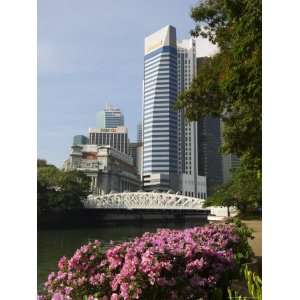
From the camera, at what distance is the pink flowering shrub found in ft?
4.60

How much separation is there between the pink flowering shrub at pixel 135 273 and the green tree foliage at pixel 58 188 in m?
13.3

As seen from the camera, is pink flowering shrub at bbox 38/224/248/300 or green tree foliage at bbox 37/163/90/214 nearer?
pink flowering shrub at bbox 38/224/248/300

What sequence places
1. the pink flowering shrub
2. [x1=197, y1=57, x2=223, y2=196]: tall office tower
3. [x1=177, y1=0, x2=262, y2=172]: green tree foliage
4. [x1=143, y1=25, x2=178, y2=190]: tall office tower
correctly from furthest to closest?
1. [x1=197, y1=57, x2=223, y2=196]: tall office tower
2. [x1=143, y1=25, x2=178, y2=190]: tall office tower
3. [x1=177, y1=0, x2=262, y2=172]: green tree foliage
4. the pink flowering shrub

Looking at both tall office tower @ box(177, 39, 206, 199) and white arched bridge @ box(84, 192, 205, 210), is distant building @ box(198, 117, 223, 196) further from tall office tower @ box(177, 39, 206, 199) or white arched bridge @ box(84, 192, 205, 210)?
white arched bridge @ box(84, 192, 205, 210)

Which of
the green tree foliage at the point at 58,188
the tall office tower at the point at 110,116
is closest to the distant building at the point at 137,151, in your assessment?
the tall office tower at the point at 110,116

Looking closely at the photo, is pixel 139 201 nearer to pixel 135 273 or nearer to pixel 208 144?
pixel 208 144

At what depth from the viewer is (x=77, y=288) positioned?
4.91ft

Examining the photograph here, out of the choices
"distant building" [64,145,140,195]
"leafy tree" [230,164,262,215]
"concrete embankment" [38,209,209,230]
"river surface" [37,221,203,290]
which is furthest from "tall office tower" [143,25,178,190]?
"concrete embankment" [38,209,209,230]

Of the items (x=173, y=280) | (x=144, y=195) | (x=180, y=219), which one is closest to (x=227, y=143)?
(x=173, y=280)

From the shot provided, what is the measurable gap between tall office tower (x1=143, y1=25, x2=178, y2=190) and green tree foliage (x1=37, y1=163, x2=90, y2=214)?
1183cm
